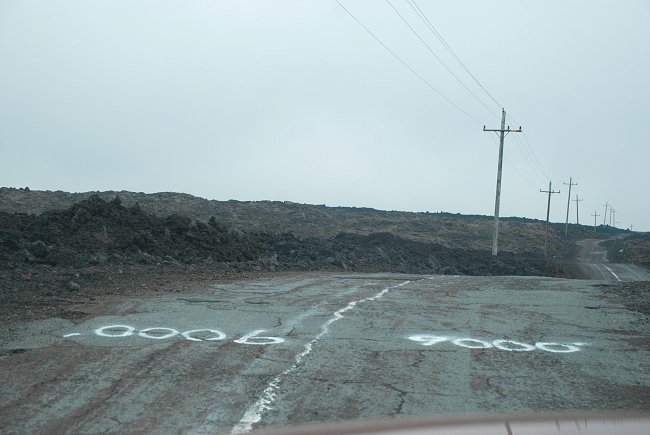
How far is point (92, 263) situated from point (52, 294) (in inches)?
216

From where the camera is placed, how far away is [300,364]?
7.76 m

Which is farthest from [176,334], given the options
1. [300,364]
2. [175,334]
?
[300,364]

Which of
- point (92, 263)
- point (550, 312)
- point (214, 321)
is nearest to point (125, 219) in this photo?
point (92, 263)

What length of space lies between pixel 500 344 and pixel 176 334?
4655mm

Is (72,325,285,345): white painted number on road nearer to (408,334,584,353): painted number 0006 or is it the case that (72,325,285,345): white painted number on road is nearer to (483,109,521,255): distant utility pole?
(408,334,584,353): painted number 0006

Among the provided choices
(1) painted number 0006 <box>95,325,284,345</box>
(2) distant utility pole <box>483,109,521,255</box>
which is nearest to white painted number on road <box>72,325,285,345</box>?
(1) painted number 0006 <box>95,325,284,345</box>

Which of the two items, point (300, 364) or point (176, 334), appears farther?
point (176, 334)

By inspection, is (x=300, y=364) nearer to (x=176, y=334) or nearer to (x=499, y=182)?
(x=176, y=334)

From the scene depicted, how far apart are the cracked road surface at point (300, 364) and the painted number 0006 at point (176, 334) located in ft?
0.10

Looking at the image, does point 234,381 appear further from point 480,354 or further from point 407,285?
point 407,285

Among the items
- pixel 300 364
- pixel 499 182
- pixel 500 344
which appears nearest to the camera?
pixel 300 364

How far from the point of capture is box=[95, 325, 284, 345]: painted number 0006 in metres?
9.18

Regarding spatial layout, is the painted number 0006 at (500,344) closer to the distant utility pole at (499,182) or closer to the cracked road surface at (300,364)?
the cracked road surface at (300,364)

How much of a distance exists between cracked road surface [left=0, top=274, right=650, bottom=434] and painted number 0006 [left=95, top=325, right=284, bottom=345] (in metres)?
0.03
